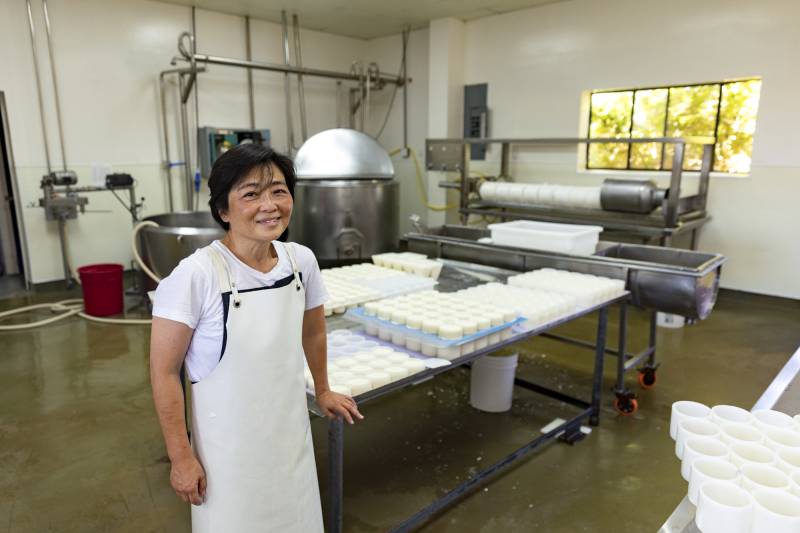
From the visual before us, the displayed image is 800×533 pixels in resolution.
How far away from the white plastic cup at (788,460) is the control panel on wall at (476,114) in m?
5.07

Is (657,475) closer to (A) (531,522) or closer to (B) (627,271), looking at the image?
(A) (531,522)

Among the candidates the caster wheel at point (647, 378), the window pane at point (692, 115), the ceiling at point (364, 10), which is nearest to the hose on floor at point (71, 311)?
the ceiling at point (364, 10)

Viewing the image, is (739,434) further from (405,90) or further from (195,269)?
(405,90)

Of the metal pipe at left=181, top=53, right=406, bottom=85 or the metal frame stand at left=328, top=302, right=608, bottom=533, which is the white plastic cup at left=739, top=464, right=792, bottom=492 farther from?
the metal pipe at left=181, top=53, right=406, bottom=85

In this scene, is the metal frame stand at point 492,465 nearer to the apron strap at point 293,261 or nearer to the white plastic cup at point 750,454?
the apron strap at point 293,261

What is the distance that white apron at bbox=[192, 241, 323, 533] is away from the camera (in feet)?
3.75

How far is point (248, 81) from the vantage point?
232 inches

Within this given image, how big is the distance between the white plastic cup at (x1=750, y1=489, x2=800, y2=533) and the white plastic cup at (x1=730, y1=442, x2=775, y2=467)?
0.34 feet

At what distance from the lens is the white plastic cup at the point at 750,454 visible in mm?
1030

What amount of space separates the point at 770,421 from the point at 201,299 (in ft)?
4.10

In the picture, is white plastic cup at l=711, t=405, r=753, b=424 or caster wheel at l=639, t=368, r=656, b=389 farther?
caster wheel at l=639, t=368, r=656, b=389

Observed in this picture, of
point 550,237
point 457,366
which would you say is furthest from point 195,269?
point 550,237

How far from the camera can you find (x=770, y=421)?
3.89 feet

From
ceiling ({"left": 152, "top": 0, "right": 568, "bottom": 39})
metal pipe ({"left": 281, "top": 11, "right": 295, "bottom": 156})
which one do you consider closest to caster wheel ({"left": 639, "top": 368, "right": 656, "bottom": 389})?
ceiling ({"left": 152, "top": 0, "right": 568, "bottom": 39})
